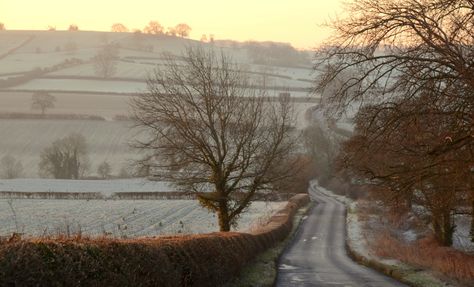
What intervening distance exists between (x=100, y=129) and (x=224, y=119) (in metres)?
79.8

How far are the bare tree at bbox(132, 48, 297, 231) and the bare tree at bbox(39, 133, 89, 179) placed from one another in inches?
2377

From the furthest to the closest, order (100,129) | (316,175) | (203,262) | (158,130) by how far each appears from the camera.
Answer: (316,175) → (100,129) → (158,130) → (203,262)

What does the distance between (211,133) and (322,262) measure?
334 inches

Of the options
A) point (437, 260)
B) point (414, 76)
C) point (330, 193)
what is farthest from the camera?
point (330, 193)

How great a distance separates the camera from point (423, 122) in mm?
13938

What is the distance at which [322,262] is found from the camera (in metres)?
27.1

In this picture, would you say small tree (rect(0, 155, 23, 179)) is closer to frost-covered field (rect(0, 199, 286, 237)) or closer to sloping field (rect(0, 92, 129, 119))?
sloping field (rect(0, 92, 129, 119))

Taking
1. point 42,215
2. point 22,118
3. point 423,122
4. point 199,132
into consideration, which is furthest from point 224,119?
point 22,118

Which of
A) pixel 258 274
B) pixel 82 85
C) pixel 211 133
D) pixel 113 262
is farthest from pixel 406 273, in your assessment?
pixel 82 85

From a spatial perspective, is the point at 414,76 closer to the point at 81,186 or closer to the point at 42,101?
the point at 81,186

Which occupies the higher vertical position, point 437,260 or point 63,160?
point 437,260

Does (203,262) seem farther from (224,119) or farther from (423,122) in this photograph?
(224,119)

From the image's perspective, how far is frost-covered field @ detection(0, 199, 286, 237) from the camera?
1385 inches

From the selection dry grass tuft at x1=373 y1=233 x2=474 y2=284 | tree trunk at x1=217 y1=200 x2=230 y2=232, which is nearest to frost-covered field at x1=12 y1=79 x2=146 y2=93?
tree trunk at x1=217 y1=200 x2=230 y2=232
